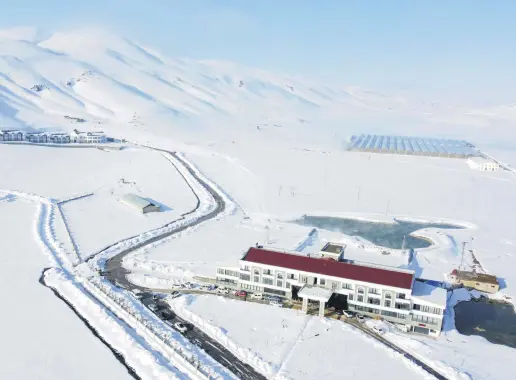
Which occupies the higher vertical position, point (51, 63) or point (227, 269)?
point (51, 63)

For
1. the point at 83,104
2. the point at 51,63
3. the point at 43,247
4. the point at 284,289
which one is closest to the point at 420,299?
the point at 284,289

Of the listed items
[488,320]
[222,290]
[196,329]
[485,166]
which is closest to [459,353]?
[488,320]

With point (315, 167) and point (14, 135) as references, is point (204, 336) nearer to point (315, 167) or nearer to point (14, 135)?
point (315, 167)

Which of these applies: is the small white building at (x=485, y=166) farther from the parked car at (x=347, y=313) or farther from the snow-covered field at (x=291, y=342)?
the snow-covered field at (x=291, y=342)

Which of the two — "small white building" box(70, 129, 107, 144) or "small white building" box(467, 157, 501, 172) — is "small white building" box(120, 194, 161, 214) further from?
"small white building" box(467, 157, 501, 172)

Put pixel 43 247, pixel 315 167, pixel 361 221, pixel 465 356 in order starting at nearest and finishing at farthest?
pixel 465 356
pixel 43 247
pixel 361 221
pixel 315 167

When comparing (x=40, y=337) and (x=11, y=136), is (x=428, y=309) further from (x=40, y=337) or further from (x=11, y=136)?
(x=11, y=136)
